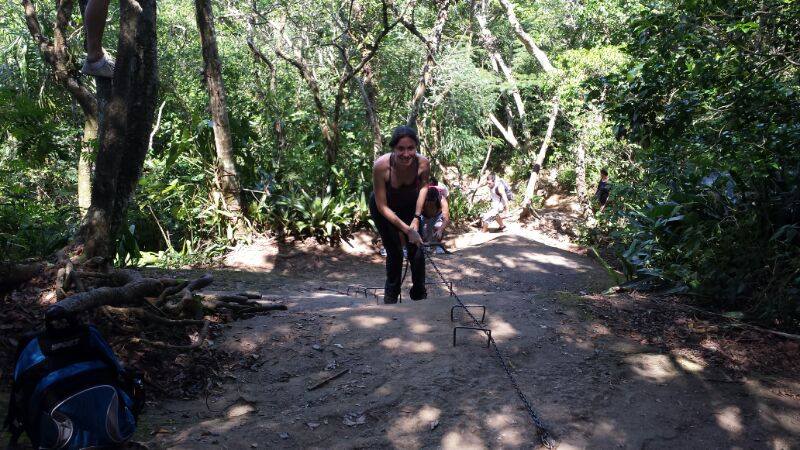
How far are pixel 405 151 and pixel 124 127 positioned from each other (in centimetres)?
224

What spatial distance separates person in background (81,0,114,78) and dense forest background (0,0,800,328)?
0.92 meters

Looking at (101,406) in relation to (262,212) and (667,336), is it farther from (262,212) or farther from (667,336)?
(262,212)

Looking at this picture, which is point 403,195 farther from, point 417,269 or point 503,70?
point 503,70

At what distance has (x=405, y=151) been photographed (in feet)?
15.6

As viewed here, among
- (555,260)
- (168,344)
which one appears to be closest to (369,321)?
(168,344)

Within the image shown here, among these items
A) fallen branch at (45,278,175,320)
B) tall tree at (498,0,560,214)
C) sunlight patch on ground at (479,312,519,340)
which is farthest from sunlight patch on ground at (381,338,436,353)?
tall tree at (498,0,560,214)

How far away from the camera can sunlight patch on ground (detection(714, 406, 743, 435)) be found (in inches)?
123

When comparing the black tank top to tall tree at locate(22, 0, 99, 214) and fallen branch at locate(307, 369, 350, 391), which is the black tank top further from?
tall tree at locate(22, 0, 99, 214)

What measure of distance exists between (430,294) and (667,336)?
4.39m

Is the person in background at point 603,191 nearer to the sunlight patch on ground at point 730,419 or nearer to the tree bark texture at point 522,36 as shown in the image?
the tree bark texture at point 522,36

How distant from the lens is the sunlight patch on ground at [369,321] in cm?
443

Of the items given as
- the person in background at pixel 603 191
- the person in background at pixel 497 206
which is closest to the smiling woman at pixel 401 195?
the person in background at pixel 497 206

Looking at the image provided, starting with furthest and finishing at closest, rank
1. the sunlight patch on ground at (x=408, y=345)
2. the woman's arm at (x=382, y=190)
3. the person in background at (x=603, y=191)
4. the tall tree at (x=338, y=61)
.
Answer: the person in background at (x=603, y=191) → the tall tree at (x=338, y=61) → the woman's arm at (x=382, y=190) → the sunlight patch on ground at (x=408, y=345)

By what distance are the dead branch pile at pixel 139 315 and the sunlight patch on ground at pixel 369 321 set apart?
38.6 inches
